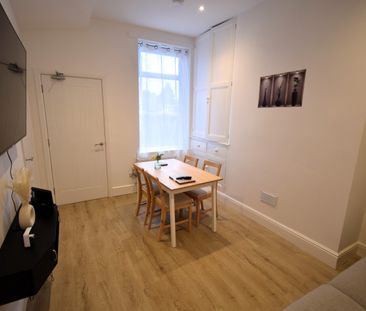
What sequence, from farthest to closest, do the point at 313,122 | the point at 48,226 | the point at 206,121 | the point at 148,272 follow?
the point at 206,121 < the point at 313,122 < the point at 148,272 < the point at 48,226

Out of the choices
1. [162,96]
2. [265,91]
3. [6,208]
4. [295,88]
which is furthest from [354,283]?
[162,96]

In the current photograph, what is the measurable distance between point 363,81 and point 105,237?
10.4 ft

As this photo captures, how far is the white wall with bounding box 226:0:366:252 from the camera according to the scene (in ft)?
6.38

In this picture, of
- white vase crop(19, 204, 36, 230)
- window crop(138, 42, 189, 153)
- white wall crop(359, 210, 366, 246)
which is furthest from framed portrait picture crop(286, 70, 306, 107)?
white vase crop(19, 204, 36, 230)

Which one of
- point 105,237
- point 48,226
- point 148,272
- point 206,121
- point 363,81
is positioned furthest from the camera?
point 206,121

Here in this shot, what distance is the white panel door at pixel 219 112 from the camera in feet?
11.1

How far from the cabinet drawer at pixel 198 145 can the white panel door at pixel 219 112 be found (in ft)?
0.96

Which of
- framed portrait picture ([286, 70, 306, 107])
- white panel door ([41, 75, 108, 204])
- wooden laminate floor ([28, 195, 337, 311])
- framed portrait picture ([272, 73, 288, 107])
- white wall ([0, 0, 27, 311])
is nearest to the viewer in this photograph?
white wall ([0, 0, 27, 311])

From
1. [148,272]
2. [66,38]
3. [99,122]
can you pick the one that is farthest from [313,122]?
[66,38]

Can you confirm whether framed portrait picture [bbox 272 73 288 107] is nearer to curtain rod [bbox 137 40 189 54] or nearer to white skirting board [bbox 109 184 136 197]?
curtain rod [bbox 137 40 189 54]

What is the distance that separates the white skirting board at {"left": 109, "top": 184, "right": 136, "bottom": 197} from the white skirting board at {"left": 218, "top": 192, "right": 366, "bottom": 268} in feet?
6.86

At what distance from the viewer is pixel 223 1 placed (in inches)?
106

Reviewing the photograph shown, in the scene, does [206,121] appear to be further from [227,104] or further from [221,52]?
[221,52]

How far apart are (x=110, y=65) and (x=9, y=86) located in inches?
93.5
